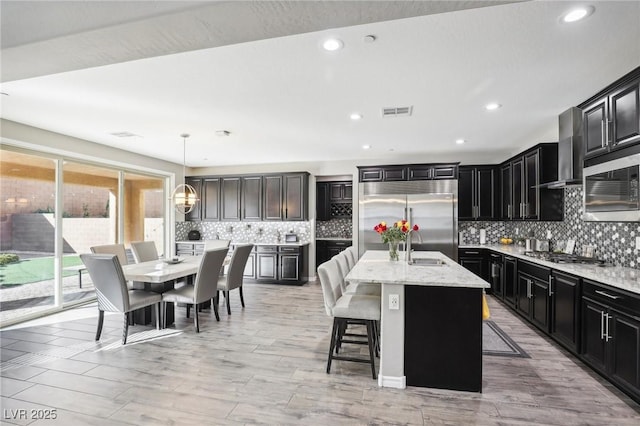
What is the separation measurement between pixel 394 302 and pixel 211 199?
18.6ft

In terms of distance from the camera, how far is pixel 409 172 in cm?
591

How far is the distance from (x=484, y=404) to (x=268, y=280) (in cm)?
480

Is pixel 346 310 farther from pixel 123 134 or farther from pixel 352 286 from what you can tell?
pixel 123 134

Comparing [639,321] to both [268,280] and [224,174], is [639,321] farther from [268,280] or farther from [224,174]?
[224,174]

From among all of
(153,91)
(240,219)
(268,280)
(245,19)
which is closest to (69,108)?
(153,91)

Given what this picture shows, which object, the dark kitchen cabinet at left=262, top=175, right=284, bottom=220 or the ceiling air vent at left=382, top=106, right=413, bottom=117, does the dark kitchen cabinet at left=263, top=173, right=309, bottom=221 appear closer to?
the dark kitchen cabinet at left=262, top=175, right=284, bottom=220

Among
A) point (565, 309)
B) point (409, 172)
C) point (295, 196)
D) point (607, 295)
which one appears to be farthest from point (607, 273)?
point (295, 196)

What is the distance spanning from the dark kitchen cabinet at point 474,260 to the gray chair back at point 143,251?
5162mm

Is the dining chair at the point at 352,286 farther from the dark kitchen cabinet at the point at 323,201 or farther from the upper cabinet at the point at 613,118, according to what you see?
the dark kitchen cabinet at the point at 323,201

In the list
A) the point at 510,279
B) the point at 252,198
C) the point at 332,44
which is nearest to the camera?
the point at 332,44

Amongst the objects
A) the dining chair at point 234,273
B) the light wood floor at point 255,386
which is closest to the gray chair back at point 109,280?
the light wood floor at point 255,386

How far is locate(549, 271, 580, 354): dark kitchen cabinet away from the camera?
2852 mm

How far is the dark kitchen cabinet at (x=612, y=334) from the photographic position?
Result: 7.15 ft

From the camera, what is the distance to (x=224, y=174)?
7.29m
